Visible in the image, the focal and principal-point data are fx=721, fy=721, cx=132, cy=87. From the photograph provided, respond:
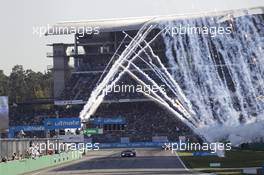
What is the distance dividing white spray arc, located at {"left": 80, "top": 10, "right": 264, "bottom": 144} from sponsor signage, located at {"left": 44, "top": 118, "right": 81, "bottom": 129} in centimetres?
1396

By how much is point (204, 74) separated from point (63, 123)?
2708 centimetres

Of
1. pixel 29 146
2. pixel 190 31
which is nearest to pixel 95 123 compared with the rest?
pixel 190 31

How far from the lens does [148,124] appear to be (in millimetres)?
127000

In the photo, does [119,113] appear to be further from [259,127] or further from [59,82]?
[259,127]

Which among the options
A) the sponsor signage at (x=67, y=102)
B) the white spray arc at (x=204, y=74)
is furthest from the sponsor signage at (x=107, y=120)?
the sponsor signage at (x=67, y=102)

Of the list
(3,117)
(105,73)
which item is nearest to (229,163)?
(3,117)

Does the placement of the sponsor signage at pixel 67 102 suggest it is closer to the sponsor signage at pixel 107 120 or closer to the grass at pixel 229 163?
the sponsor signage at pixel 107 120

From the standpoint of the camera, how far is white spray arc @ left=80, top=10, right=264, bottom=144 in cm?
10525

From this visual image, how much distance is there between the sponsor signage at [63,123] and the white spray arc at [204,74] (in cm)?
1396

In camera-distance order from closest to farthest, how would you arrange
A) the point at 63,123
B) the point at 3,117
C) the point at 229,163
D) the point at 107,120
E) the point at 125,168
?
the point at 3,117 < the point at 125,168 < the point at 229,163 < the point at 63,123 < the point at 107,120

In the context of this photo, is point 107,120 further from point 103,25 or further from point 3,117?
point 3,117

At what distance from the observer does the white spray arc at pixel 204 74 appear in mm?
105250

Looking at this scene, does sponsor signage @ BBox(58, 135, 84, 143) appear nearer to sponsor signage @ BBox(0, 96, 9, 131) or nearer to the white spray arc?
the white spray arc

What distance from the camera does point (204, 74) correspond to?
118438 mm
